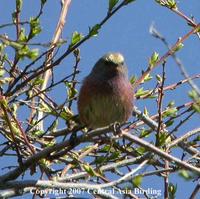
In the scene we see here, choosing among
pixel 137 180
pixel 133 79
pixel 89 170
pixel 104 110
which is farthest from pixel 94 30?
pixel 133 79

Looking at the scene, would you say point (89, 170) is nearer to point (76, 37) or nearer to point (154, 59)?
point (76, 37)

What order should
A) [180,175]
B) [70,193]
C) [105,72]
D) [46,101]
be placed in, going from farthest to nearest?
[105,72] → [46,101] → [70,193] → [180,175]

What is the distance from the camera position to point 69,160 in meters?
5.12

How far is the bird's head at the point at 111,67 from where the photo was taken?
5.96 metres

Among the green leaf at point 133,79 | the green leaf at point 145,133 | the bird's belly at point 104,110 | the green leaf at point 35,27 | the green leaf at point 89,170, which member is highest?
the green leaf at point 133,79

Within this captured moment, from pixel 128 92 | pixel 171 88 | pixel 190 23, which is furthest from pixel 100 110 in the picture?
pixel 190 23

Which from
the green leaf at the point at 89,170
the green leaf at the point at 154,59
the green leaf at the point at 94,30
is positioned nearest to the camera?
the green leaf at the point at 89,170

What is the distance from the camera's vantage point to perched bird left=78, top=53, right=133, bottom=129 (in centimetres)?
575

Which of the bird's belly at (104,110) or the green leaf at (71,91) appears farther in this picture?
the bird's belly at (104,110)

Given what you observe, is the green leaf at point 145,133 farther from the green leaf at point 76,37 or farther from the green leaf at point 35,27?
the green leaf at point 35,27

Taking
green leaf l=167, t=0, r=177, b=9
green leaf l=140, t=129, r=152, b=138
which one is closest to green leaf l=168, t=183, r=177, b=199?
green leaf l=140, t=129, r=152, b=138

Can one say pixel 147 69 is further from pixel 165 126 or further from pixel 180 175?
pixel 180 175

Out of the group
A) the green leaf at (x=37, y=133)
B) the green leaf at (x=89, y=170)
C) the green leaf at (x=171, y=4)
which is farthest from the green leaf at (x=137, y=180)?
the green leaf at (x=171, y=4)

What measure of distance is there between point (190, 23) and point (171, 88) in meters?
0.60
